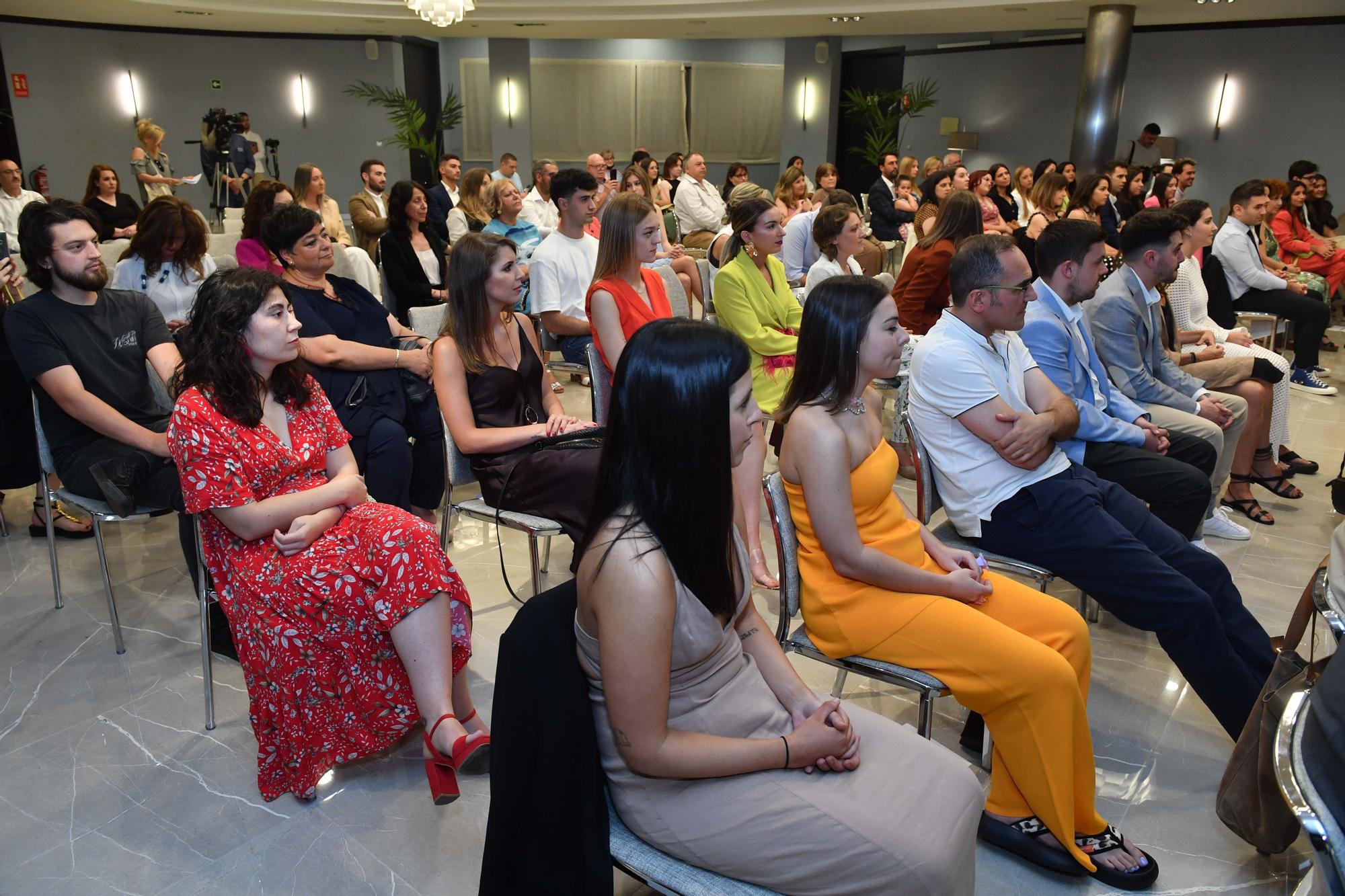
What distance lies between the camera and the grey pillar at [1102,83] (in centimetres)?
1005

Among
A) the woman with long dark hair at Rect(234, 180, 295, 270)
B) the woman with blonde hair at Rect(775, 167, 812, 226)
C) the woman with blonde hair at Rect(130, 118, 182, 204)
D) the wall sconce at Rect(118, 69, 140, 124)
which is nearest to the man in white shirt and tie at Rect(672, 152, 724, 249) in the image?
the woman with blonde hair at Rect(775, 167, 812, 226)

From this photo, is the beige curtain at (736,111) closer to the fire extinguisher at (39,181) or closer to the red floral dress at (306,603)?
the fire extinguisher at (39,181)

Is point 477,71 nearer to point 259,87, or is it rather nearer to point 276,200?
point 259,87

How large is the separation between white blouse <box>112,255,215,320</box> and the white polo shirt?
2926 mm

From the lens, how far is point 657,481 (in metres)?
1.30

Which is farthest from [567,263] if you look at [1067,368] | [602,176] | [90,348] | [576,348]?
[602,176]

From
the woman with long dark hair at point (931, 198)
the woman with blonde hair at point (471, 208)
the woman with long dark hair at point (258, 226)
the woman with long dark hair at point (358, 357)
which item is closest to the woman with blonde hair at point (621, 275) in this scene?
the woman with long dark hair at point (358, 357)

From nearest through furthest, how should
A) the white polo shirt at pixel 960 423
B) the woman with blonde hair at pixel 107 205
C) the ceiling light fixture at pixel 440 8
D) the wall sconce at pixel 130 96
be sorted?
1. the white polo shirt at pixel 960 423
2. the woman with blonde hair at pixel 107 205
3. the ceiling light fixture at pixel 440 8
4. the wall sconce at pixel 130 96

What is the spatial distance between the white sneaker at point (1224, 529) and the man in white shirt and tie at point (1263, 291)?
2.40 m

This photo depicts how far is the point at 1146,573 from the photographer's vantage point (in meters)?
2.26

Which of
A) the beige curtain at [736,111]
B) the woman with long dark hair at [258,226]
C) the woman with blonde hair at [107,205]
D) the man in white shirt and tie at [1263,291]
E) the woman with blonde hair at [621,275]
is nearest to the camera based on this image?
the woman with blonde hair at [621,275]

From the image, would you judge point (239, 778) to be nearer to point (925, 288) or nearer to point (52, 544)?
point (52, 544)

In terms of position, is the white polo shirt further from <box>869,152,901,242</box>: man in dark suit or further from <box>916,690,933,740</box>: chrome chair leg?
<box>869,152,901,242</box>: man in dark suit

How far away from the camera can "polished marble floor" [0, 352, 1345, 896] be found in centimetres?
196
